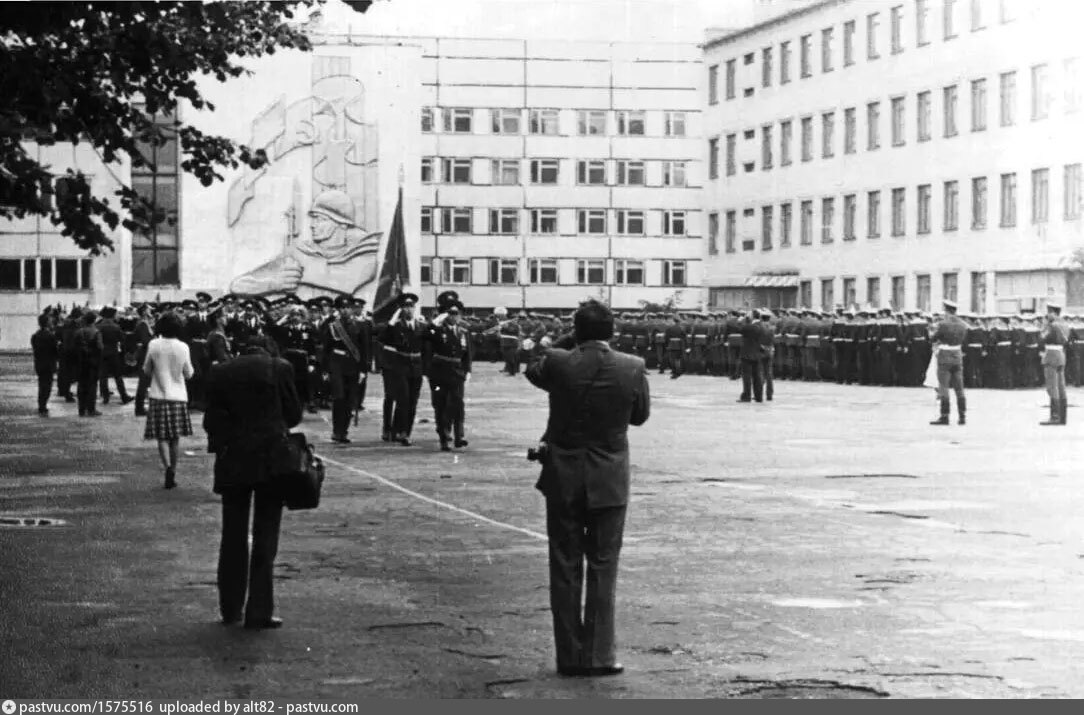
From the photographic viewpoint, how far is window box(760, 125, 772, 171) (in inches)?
3366

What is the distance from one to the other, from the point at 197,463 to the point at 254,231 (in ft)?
197

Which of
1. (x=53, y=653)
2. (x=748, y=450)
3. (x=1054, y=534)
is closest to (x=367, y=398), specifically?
(x=748, y=450)

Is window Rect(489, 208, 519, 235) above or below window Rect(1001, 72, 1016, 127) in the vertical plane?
below

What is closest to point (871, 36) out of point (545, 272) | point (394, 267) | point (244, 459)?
point (394, 267)

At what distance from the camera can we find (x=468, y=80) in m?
106

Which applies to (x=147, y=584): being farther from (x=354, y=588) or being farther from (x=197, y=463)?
(x=197, y=463)

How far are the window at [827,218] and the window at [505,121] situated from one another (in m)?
29.2

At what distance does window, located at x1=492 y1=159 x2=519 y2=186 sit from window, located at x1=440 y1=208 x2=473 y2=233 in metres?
2.29

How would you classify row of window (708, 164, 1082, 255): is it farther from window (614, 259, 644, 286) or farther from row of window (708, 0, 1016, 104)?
window (614, 259, 644, 286)

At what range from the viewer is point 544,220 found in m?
107

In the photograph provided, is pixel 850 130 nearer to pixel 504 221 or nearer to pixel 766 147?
pixel 766 147

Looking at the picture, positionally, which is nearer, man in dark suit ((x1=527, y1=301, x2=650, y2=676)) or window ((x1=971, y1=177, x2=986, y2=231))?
man in dark suit ((x1=527, y1=301, x2=650, y2=676))

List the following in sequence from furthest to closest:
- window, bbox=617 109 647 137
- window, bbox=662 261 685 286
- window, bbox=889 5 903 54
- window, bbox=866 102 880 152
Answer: window, bbox=662 261 685 286 → window, bbox=617 109 647 137 → window, bbox=866 102 880 152 → window, bbox=889 5 903 54

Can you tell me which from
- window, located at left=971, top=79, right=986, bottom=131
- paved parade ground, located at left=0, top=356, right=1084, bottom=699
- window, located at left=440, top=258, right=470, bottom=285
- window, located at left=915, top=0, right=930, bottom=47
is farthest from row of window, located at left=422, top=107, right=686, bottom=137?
paved parade ground, located at left=0, top=356, right=1084, bottom=699
